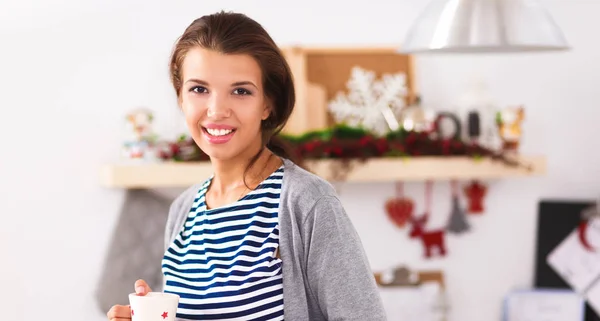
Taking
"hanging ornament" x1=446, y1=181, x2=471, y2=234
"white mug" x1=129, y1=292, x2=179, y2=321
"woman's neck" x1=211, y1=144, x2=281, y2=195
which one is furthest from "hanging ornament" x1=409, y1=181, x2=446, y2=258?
"white mug" x1=129, y1=292, x2=179, y2=321


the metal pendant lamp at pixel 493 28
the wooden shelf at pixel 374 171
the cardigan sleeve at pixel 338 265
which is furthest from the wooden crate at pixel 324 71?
the cardigan sleeve at pixel 338 265

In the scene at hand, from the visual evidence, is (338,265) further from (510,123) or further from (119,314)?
(510,123)

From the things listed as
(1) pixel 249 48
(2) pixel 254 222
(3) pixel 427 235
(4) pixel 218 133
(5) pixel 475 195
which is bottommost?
(3) pixel 427 235

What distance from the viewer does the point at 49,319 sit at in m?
2.25

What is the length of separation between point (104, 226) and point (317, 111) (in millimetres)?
644

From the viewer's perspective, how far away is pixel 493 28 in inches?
54.2

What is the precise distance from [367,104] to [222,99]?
135 cm

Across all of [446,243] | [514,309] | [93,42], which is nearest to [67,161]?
[93,42]

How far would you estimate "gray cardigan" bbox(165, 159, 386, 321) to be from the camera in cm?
100

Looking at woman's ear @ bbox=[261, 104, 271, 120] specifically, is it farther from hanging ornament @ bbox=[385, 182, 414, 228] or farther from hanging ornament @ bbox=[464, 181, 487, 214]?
hanging ornament @ bbox=[464, 181, 487, 214]

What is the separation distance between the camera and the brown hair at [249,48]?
1.04 m

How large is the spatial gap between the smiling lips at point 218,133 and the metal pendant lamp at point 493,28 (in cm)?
47

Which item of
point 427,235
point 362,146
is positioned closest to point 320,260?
point 362,146

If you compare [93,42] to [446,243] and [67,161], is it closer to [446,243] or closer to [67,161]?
[67,161]
